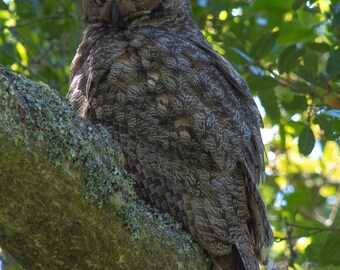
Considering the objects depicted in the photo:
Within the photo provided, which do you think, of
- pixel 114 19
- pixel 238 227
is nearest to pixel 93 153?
pixel 238 227

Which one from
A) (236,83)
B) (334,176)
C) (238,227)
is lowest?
(238,227)

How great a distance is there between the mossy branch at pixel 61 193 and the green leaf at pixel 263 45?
1.63 metres

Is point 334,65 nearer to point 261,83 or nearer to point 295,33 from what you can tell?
point 261,83

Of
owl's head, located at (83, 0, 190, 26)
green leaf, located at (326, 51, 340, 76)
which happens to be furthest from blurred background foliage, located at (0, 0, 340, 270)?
owl's head, located at (83, 0, 190, 26)

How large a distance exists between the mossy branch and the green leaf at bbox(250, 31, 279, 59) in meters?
1.63

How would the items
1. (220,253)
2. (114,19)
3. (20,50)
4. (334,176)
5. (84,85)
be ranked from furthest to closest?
(334,176) < (20,50) < (114,19) < (84,85) < (220,253)

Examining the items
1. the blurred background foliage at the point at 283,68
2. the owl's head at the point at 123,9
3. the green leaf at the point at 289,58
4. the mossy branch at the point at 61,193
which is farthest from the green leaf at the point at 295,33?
the mossy branch at the point at 61,193

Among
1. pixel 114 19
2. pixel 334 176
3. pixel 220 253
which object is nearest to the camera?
pixel 220 253

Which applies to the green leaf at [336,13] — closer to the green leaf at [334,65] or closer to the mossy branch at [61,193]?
the green leaf at [334,65]

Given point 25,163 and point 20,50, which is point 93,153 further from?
point 20,50

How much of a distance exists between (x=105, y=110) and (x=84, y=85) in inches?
8.5

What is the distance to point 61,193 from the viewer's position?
6.07ft

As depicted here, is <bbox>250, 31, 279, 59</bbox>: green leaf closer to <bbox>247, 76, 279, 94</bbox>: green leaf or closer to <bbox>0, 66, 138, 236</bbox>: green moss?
<bbox>247, 76, 279, 94</bbox>: green leaf

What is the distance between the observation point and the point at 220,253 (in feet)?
7.82
